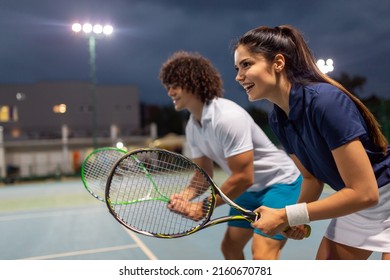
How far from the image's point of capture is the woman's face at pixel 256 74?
856 millimetres

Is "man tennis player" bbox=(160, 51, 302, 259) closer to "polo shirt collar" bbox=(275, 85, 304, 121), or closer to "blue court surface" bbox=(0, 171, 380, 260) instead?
"polo shirt collar" bbox=(275, 85, 304, 121)

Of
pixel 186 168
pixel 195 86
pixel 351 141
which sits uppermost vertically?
pixel 195 86

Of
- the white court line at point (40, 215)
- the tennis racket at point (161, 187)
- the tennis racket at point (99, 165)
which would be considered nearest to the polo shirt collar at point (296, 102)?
the tennis racket at point (161, 187)

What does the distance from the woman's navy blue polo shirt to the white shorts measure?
0.08m

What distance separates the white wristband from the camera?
80cm

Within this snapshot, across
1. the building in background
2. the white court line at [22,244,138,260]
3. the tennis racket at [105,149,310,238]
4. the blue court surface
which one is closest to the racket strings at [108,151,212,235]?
the tennis racket at [105,149,310,238]

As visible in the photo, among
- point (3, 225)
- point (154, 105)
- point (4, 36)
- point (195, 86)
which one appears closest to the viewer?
point (195, 86)

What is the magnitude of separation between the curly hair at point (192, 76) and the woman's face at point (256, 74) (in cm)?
44

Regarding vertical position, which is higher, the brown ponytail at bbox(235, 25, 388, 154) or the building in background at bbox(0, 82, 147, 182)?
the brown ponytail at bbox(235, 25, 388, 154)

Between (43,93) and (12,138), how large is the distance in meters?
1.66

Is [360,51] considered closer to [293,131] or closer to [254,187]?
[254,187]

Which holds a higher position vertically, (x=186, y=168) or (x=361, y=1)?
(x=361, y=1)

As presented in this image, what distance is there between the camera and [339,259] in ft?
3.33
